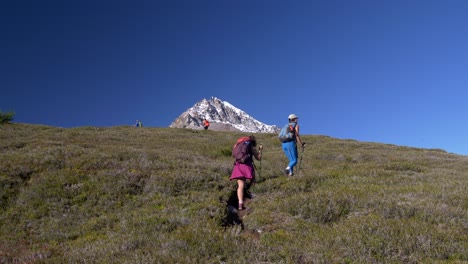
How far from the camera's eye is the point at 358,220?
8.47 metres

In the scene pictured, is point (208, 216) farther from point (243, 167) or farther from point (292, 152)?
point (292, 152)

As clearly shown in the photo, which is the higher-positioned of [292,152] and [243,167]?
[292,152]

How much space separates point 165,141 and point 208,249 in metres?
24.0

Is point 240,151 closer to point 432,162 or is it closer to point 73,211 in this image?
point 73,211

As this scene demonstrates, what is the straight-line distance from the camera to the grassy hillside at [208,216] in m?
7.08

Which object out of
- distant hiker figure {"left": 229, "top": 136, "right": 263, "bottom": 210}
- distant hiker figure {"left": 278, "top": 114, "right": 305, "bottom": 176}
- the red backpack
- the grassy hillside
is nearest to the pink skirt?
distant hiker figure {"left": 229, "top": 136, "right": 263, "bottom": 210}

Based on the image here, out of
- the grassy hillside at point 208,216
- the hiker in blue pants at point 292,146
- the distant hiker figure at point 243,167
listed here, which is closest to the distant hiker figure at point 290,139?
the hiker in blue pants at point 292,146

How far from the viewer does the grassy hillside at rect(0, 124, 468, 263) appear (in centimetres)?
708

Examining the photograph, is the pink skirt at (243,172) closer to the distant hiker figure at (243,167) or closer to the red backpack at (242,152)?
the distant hiker figure at (243,167)

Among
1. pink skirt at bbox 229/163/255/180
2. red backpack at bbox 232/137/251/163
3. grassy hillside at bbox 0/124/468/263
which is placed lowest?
grassy hillside at bbox 0/124/468/263

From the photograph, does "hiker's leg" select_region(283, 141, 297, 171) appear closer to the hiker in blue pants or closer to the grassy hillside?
the hiker in blue pants

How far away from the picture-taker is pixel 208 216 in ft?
31.7

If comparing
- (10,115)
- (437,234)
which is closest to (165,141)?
(10,115)

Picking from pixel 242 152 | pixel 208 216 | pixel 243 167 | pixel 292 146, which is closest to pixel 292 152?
pixel 292 146
